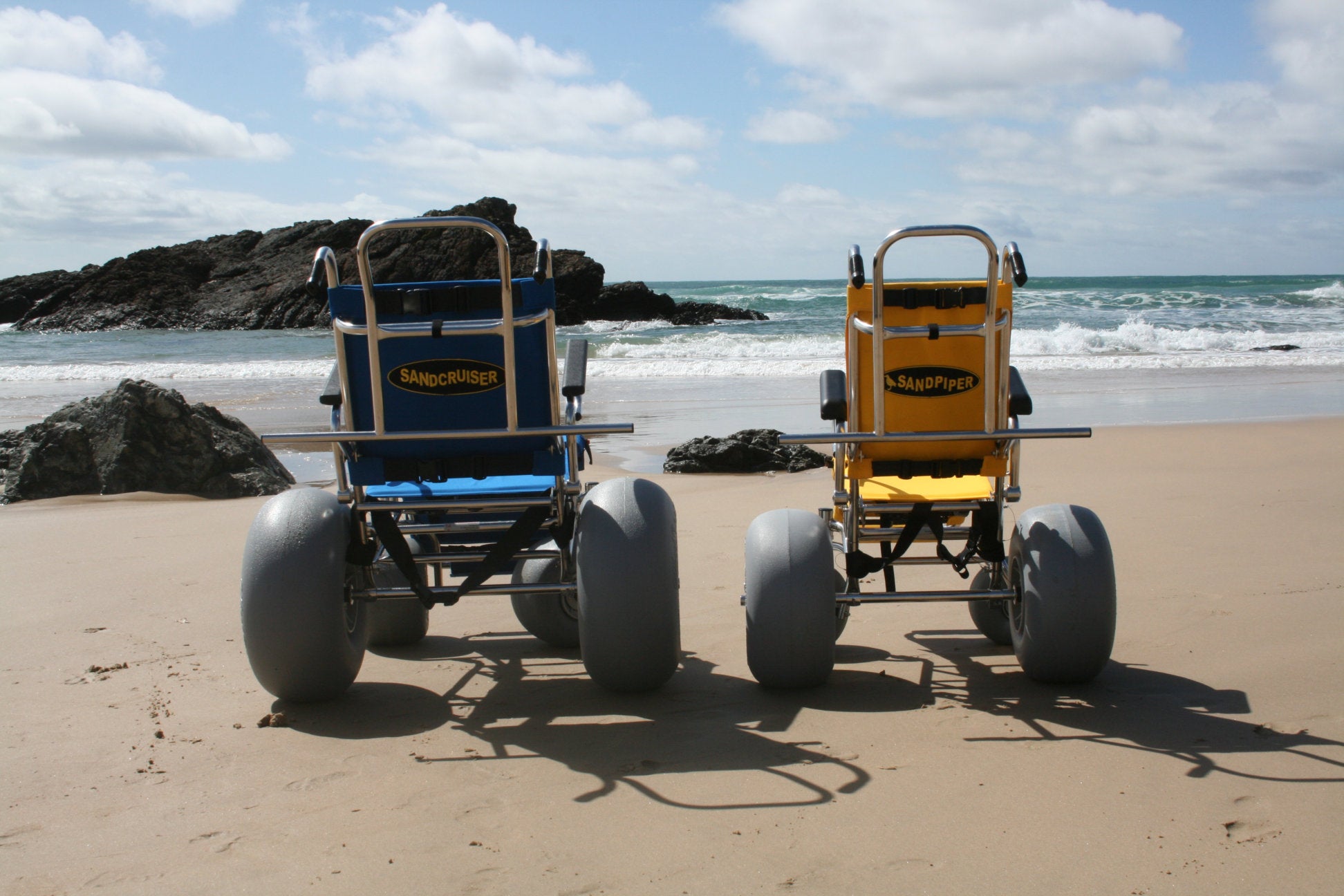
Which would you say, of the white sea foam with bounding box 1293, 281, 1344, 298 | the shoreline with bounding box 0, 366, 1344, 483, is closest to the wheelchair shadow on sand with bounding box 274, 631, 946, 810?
the shoreline with bounding box 0, 366, 1344, 483

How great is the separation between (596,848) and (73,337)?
4585 cm

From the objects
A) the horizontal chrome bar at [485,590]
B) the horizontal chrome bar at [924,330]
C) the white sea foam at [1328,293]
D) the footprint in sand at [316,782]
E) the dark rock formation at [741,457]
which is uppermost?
the white sea foam at [1328,293]

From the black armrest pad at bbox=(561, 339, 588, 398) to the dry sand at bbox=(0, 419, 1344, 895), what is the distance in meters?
1.21

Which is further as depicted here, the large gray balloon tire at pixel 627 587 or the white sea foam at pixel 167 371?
the white sea foam at pixel 167 371

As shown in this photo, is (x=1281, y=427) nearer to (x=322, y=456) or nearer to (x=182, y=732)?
(x=322, y=456)

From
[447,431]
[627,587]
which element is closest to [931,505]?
[627,587]

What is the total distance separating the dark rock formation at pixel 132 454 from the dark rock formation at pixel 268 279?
3672cm

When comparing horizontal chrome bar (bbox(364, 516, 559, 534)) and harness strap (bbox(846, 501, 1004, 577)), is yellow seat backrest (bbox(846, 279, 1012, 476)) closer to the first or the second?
harness strap (bbox(846, 501, 1004, 577))

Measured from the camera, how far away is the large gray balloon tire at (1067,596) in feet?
12.6

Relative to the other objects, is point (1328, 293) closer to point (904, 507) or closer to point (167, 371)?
point (167, 371)

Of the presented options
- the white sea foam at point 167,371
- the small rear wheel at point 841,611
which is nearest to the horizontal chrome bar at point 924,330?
the small rear wheel at point 841,611

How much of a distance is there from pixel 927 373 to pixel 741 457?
16.8ft

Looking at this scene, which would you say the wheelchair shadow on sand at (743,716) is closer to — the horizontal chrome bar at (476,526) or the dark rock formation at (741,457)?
the horizontal chrome bar at (476,526)

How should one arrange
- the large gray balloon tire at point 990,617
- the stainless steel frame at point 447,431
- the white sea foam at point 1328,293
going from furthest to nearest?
the white sea foam at point 1328,293
the large gray balloon tire at point 990,617
the stainless steel frame at point 447,431
